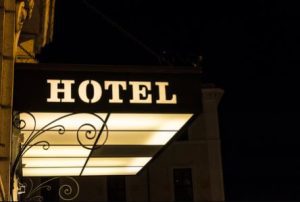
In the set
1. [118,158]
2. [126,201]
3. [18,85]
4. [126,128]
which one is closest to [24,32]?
[118,158]

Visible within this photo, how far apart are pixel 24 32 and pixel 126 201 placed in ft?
76.5

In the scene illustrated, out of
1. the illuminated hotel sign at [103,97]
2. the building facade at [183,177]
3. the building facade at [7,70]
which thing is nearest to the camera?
the building facade at [7,70]

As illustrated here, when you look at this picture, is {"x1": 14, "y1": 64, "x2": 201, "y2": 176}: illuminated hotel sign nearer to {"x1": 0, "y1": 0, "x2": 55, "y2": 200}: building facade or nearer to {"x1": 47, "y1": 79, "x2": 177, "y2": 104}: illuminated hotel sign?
{"x1": 47, "y1": 79, "x2": 177, "y2": 104}: illuminated hotel sign

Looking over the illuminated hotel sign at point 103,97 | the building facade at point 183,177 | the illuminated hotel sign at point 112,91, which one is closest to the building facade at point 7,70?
the illuminated hotel sign at point 103,97

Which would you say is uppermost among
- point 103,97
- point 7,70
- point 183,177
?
point 183,177

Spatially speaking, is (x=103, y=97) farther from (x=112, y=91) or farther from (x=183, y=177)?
(x=183, y=177)

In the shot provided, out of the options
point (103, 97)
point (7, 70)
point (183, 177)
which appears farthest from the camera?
point (183, 177)

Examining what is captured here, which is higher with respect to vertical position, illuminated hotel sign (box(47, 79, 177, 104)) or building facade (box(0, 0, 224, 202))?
building facade (box(0, 0, 224, 202))

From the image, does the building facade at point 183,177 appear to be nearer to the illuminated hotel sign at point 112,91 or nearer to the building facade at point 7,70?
the illuminated hotel sign at point 112,91

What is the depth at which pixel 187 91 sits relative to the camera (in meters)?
5.51

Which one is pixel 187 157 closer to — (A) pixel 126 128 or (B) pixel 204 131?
(B) pixel 204 131

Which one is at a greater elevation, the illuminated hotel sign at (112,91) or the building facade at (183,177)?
the building facade at (183,177)

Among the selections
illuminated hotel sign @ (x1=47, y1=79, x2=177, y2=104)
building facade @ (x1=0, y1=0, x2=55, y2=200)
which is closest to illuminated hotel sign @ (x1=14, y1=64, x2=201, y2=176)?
illuminated hotel sign @ (x1=47, y1=79, x2=177, y2=104)

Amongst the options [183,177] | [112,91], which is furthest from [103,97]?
[183,177]
